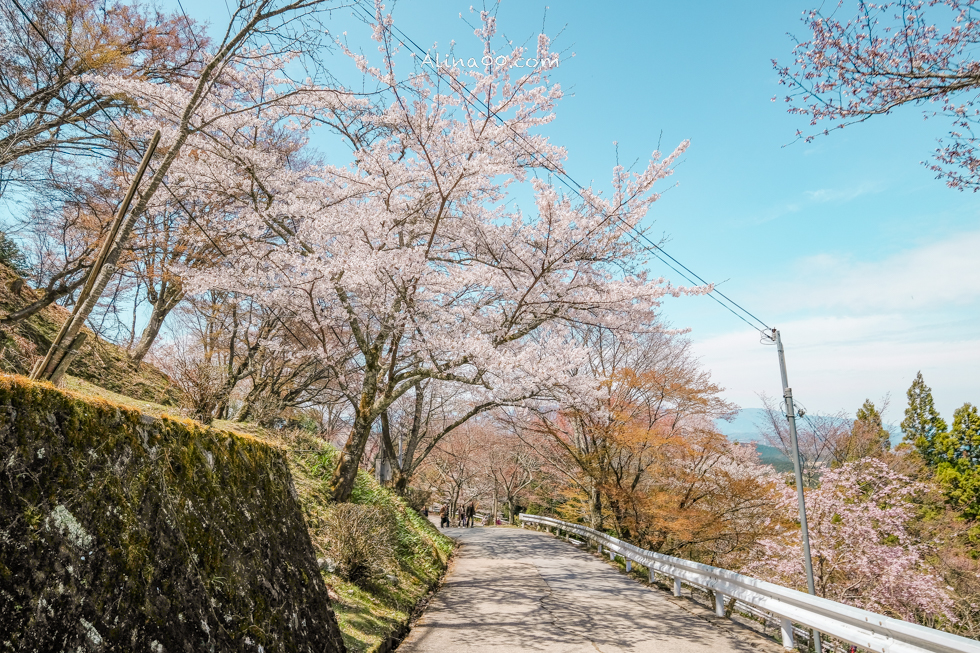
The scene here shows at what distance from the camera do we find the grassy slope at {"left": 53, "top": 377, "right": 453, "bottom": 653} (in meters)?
5.13

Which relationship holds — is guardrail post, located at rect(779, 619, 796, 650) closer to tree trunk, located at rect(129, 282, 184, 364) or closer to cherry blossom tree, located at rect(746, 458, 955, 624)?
cherry blossom tree, located at rect(746, 458, 955, 624)

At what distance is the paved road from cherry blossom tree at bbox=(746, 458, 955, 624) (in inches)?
206

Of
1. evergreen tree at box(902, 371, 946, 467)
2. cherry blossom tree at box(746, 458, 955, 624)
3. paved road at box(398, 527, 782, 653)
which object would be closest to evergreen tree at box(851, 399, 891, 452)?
evergreen tree at box(902, 371, 946, 467)

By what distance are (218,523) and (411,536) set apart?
8206 mm

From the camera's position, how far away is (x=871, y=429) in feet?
86.5

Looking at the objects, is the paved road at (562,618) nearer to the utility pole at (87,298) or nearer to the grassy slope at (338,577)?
the grassy slope at (338,577)

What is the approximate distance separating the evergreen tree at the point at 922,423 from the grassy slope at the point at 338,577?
28846 mm

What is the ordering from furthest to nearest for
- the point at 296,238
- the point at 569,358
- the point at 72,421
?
the point at 569,358 < the point at 296,238 < the point at 72,421

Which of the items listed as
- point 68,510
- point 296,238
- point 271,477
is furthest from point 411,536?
point 68,510

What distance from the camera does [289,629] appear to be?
3.28 m

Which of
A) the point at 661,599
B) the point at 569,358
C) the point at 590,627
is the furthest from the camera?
the point at 569,358

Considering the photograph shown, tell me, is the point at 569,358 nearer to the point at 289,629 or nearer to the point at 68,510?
the point at 289,629

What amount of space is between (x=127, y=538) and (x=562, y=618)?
6.08 metres

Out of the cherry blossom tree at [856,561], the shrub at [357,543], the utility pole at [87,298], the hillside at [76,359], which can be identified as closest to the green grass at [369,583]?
the shrub at [357,543]
